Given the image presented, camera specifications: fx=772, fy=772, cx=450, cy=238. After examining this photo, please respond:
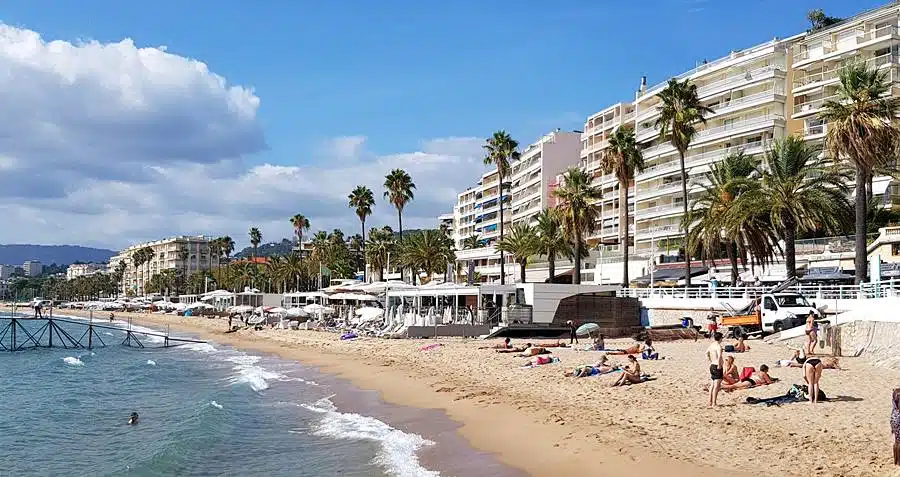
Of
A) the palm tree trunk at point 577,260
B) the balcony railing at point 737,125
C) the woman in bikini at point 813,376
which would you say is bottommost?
the woman in bikini at point 813,376

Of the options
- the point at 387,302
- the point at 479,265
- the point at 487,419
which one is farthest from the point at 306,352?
the point at 479,265

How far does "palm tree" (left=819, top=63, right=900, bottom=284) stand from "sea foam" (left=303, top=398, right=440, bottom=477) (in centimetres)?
2148

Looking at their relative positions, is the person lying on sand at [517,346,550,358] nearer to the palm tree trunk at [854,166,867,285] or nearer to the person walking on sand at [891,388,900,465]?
the palm tree trunk at [854,166,867,285]

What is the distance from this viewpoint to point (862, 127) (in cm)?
2978

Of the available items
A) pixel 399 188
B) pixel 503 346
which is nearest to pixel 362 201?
pixel 399 188

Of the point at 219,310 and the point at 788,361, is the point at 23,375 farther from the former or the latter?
the point at 219,310

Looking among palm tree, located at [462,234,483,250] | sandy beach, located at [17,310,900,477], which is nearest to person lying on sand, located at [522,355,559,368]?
sandy beach, located at [17,310,900,477]

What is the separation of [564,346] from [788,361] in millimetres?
12199

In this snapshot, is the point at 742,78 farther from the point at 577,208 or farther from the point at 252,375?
the point at 252,375

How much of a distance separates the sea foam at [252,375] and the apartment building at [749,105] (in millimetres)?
28749

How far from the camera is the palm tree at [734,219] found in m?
37.9

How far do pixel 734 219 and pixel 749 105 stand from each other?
1110 inches

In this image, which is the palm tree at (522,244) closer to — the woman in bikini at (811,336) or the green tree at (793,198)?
the green tree at (793,198)

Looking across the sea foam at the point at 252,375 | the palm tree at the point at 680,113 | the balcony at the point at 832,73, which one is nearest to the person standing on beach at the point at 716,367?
the sea foam at the point at 252,375
